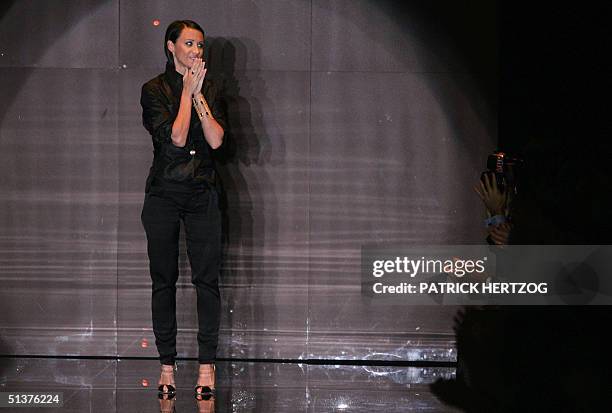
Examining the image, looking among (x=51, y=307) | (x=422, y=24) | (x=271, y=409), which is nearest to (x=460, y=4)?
(x=422, y=24)

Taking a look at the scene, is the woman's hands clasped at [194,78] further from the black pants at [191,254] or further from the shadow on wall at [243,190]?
the shadow on wall at [243,190]

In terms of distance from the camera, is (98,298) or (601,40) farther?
(98,298)

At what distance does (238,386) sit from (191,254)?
27.1 inches

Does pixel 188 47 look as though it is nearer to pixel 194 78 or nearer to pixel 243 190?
pixel 194 78

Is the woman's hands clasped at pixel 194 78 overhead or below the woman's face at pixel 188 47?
below

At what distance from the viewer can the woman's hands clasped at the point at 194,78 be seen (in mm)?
4031

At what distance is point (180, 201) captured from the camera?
414 centimetres

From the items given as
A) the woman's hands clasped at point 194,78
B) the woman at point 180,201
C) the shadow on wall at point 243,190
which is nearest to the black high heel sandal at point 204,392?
the woman at point 180,201

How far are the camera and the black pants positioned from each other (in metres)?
1.39

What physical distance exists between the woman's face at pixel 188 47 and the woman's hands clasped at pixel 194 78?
0.29 feet

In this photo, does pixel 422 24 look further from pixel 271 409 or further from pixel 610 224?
pixel 271 409

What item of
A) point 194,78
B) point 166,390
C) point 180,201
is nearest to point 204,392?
point 166,390

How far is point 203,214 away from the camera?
4176mm

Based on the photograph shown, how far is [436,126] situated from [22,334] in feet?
8.27
